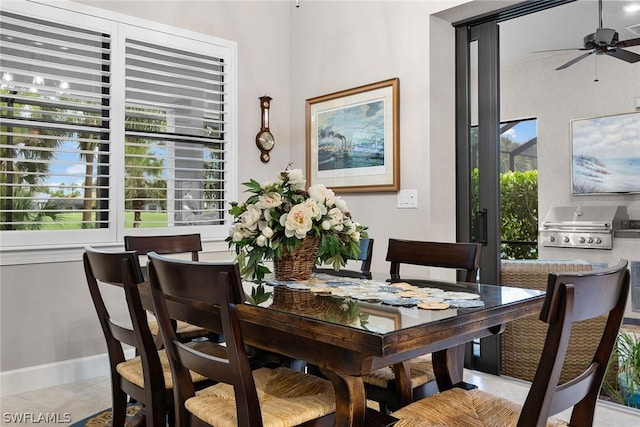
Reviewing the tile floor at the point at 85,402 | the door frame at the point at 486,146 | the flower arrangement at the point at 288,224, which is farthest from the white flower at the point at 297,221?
the door frame at the point at 486,146

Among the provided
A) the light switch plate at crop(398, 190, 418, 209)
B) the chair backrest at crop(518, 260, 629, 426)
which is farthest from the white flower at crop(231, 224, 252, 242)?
the light switch plate at crop(398, 190, 418, 209)

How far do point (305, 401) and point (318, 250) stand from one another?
626 millimetres

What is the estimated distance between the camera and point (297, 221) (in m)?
1.90

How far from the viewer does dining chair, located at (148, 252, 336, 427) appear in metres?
1.35

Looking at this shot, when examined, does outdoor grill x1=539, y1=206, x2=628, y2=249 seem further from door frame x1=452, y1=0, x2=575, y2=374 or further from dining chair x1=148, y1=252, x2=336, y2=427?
dining chair x1=148, y1=252, x2=336, y2=427

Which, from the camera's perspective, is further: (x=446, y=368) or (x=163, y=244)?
(x=163, y=244)

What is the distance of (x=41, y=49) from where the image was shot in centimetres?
318

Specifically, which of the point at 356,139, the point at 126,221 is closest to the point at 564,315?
the point at 356,139

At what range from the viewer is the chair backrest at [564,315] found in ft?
3.77

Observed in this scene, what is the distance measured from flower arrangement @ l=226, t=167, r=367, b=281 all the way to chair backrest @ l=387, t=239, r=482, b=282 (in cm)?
36

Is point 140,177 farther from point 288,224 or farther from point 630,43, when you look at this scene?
point 630,43

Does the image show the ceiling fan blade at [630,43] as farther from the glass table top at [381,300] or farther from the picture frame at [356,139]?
the glass table top at [381,300]

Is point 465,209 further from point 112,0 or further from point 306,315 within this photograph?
point 112,0

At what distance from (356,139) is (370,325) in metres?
2.66
